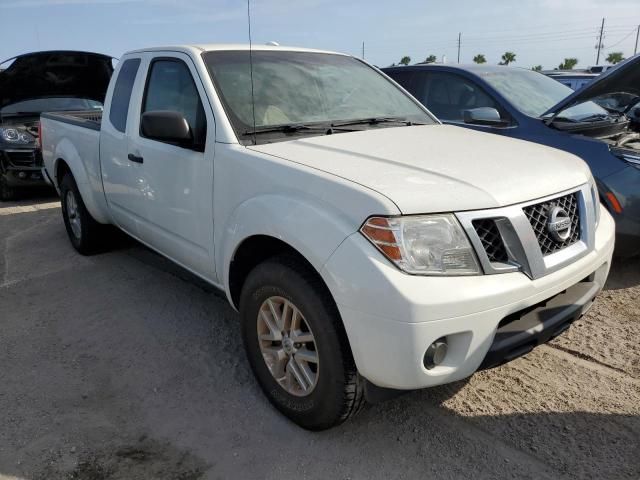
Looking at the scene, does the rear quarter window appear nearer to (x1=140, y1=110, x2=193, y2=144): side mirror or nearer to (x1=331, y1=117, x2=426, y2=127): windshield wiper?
(x1=140, y1=110, x2=193, y2=144): side mirror

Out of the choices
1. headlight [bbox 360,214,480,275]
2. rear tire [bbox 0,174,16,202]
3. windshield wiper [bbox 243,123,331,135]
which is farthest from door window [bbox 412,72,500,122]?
rear tire [bbox 0,174,16,202]

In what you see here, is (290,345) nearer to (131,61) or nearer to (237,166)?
(237,166)

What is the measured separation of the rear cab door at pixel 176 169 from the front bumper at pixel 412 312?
1.17 meters

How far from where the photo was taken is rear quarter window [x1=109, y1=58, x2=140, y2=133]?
12.9 feet

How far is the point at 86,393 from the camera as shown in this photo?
2.93m

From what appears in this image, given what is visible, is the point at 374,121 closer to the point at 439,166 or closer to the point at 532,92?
the point at 439,166

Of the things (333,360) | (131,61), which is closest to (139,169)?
(131,61)

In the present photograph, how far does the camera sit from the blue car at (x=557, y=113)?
3844mm

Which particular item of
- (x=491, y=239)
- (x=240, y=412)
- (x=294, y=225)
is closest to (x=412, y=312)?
(x=491, y=239)

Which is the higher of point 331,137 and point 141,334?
point 331,137

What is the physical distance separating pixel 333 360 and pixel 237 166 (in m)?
1.09

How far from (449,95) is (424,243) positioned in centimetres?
382

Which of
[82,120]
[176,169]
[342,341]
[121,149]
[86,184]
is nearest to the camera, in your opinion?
[342,341]

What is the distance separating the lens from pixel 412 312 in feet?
6.37
